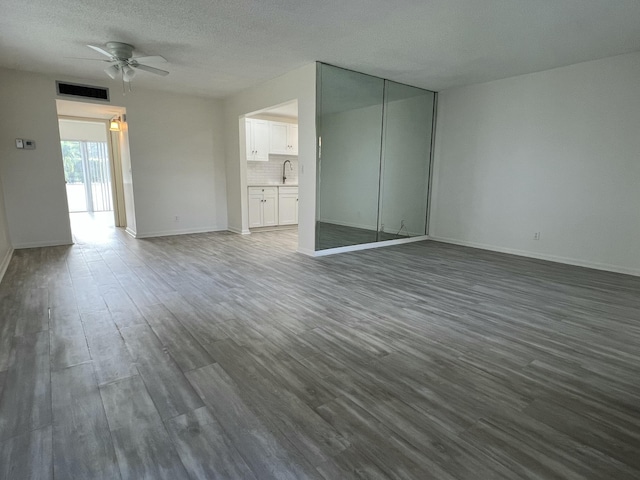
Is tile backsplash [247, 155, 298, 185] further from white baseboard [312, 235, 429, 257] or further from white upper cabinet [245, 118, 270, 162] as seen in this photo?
white baseboard [312, 235, 429, 257]

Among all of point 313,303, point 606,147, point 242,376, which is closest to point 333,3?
point 313,303

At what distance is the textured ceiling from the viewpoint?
306 cm

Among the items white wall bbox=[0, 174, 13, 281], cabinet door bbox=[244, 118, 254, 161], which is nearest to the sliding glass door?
cabinet door bbox=[244, 118, 254, 161]

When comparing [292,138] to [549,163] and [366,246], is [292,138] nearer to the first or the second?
[366,246]

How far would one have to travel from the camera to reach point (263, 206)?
7367mm

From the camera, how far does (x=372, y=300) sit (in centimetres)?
334

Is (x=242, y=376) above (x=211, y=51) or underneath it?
underneath

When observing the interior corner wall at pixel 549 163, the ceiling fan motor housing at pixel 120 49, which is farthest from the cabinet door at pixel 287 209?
the ceiling fan motor housing at pixel 120 49

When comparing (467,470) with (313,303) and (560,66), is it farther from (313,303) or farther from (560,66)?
(560,66)

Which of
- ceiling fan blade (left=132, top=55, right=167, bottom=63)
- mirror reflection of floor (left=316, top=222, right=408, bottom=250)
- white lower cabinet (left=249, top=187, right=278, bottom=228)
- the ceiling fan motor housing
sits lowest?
mirror reflection of floor (left=316, top=222, right=408, bottom=250)

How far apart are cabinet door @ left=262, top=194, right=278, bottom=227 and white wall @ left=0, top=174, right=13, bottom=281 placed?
163 inches

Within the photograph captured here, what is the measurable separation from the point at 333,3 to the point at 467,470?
3440 mm

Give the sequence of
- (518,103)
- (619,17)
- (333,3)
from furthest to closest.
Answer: (518,103) < (619,17) < (333,3)

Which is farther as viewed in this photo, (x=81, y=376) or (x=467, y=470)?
(x=81, y=376)
